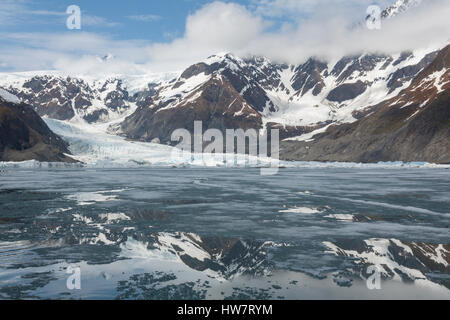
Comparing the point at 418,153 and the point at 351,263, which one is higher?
the point at 418,153

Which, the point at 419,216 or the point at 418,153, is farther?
the point at 418,153

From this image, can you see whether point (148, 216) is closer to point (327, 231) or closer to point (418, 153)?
point (327, 231)

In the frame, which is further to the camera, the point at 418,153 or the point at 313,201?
the point at 418,153

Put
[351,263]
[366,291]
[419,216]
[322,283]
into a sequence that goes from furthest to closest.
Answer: [419,216]
[351,263]
[322,283]
[366,291]

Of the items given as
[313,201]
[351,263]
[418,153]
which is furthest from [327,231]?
[418,153]

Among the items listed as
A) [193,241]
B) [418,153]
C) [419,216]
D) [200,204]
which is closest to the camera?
[193,241]

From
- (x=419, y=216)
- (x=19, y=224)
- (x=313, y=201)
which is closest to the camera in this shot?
(x=19, y=224)

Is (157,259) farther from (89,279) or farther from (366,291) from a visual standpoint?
(366,291)
